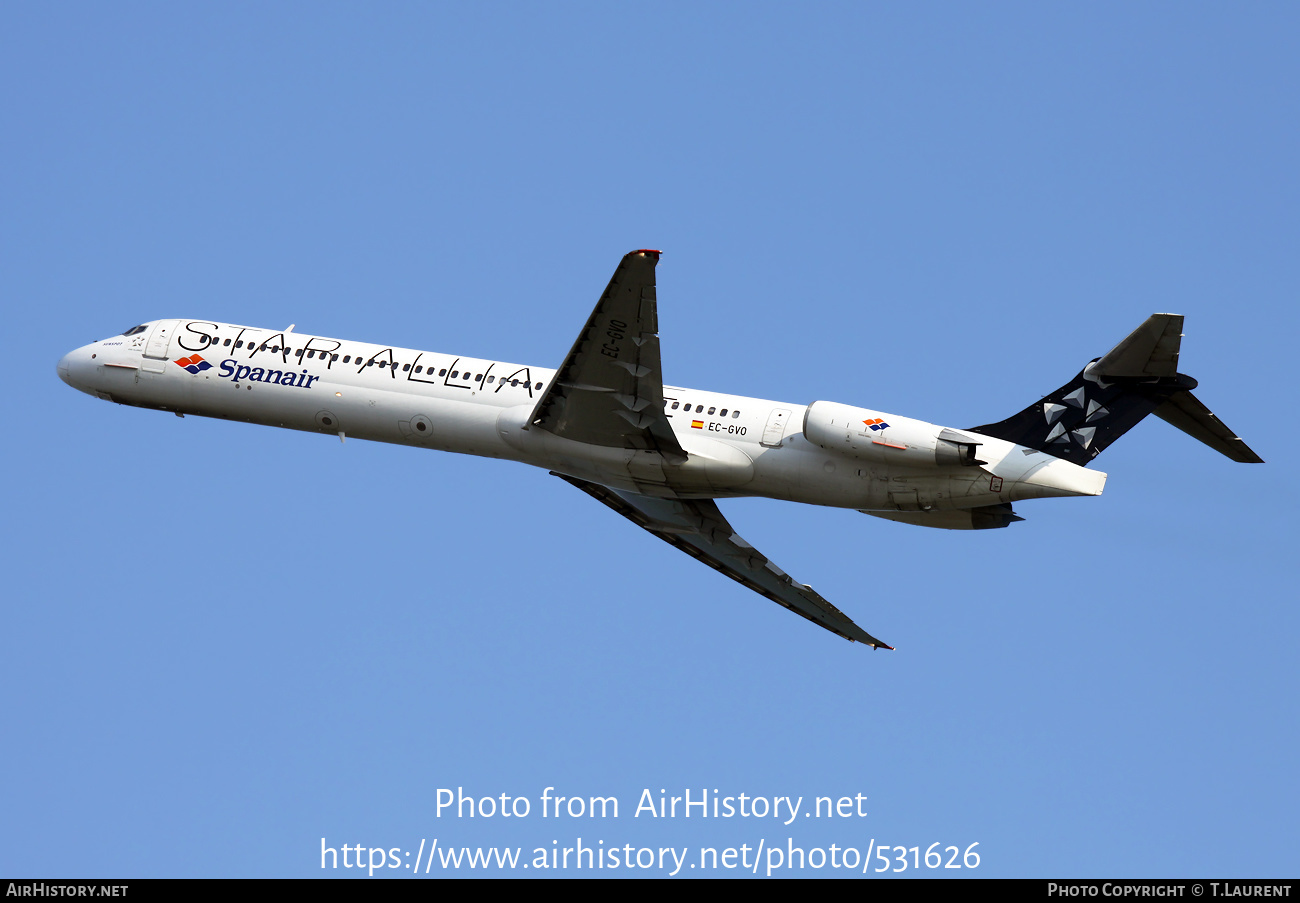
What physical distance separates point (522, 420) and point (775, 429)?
237 inches

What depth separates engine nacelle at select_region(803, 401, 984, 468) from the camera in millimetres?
31375

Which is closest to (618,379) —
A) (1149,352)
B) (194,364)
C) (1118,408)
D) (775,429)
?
(775,429)

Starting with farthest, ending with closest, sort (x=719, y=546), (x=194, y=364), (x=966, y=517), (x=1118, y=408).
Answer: (x=719, y=546) < (x=194, y=364) < (x=966, y=517) < (x=1118, y=408)

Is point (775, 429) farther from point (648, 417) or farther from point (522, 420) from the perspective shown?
point (522, 420)

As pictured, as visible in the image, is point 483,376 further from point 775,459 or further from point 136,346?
point 136,346

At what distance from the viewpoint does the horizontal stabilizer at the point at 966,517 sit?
111 feet

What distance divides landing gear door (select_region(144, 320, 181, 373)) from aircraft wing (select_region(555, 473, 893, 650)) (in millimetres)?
11187

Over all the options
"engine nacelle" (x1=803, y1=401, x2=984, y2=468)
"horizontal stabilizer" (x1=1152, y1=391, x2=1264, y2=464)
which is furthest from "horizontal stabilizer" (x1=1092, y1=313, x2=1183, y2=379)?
"engine nacelle" (x1=803, y1=401, x2=984, y2=468)

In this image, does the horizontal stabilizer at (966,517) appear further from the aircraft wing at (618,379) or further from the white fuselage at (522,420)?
the aircraft wing at (618,379)

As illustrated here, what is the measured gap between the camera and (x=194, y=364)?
37906 millimetres

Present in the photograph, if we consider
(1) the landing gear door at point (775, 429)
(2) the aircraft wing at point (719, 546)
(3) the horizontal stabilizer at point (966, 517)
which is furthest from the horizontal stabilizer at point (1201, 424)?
(2) the aircraft wing at point (719, 546)
